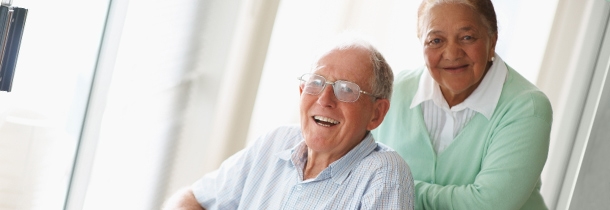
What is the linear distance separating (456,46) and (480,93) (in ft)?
0.50

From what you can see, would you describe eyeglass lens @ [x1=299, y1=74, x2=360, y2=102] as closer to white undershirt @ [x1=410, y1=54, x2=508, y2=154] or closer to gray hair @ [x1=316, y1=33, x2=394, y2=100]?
gray hair @ [x1=316, y1=33, x2=394, y2=100]

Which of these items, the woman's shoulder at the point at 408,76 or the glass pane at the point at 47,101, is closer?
the glass pane at the point at 47,101

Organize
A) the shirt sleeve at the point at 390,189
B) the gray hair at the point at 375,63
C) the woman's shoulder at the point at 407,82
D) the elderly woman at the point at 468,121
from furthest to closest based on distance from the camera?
the woman's shoulder at the point at 407,82 → the elderly woman at the point at 468,121 → the gray hair at the point at 375,63 → the shirt sleeve at the point at 390,189

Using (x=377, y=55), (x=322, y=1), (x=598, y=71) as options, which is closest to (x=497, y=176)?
(x=377, y=55)

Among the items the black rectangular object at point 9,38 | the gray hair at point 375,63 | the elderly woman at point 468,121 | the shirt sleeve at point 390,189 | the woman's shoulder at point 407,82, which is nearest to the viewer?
the black rectangular object at point 9,38

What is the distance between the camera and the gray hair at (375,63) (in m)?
1.87

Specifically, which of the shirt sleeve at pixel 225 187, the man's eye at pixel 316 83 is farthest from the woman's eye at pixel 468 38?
the shirt sleeve at pixel 225 187

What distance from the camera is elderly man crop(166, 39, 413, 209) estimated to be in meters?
1.82

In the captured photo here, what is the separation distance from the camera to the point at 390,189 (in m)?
1.78

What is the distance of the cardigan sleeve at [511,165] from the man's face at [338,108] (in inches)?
12.5

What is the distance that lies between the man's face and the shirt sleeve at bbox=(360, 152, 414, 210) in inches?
4.7

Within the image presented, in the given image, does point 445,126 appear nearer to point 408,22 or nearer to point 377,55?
point 377,55

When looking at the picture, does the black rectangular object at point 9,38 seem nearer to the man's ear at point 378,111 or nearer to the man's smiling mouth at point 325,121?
the man's smiling mouth at point 325,121

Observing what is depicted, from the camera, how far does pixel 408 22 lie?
10.3 feet
